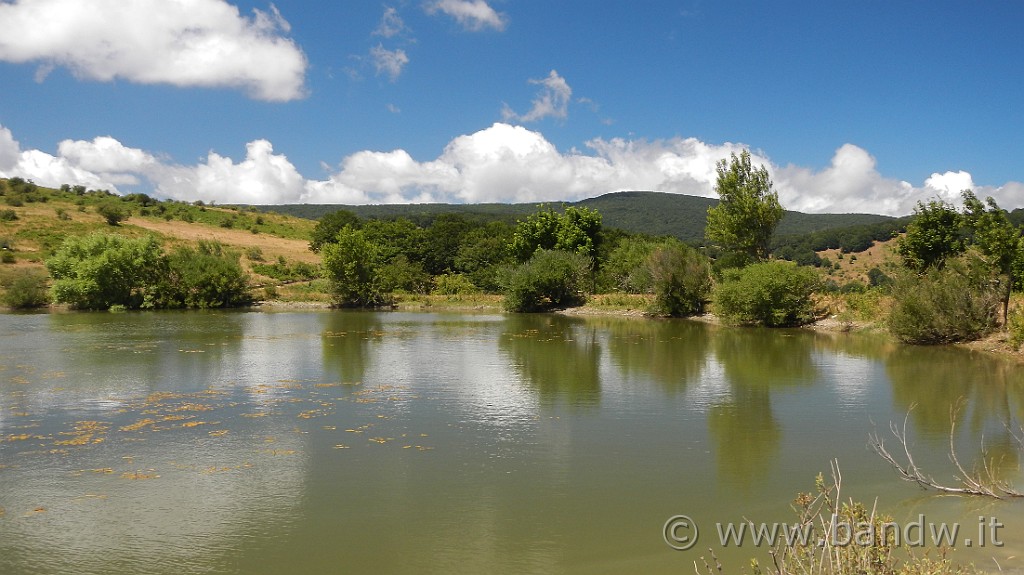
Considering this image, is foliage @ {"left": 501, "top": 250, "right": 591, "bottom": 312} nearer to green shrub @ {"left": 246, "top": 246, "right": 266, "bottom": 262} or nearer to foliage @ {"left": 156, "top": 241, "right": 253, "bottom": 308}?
foliage @ {"left": 156, "top": 241, "right": 253, "bottom": 308}

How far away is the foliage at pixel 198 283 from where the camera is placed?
5325 centimetres

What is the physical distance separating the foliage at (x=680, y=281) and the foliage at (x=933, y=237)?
13.0m

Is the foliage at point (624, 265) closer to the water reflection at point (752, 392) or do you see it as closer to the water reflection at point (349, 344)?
the water reflection at point (349, 344)

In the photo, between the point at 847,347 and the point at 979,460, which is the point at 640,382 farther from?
the point at 847,347

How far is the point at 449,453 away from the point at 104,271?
152 ft

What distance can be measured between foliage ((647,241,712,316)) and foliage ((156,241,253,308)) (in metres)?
32.4

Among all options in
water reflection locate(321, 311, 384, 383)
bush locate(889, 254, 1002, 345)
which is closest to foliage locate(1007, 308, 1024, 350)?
bush locate(889, 254, 1002, 345)

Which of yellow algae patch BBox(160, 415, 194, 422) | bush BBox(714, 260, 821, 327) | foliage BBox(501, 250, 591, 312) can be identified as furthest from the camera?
foliage BBox(501, 250, 591, 312)

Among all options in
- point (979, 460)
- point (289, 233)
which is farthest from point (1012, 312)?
point (289, 233)

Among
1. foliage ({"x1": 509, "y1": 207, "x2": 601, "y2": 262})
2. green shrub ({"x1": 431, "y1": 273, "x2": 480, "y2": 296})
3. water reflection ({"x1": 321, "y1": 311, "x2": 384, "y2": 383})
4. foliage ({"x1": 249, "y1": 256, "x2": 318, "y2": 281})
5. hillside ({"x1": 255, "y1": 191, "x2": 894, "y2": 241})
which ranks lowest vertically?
water reflection ({"x1": 321, "y1": 311, "x2": 384, "y2": 383})

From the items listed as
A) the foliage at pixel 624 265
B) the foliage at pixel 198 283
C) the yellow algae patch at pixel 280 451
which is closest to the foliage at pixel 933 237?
the foliage at pixel 624 265

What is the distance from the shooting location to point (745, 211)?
43062mm

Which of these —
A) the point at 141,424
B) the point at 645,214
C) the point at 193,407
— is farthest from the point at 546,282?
the point at 645,214

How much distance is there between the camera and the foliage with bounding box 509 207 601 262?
59.5m
